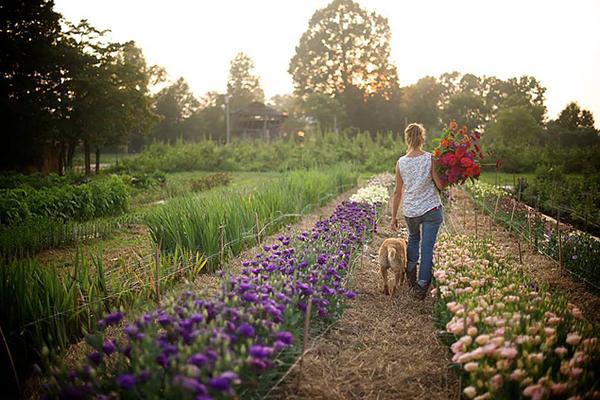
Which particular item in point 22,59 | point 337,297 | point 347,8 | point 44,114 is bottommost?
point 337,297

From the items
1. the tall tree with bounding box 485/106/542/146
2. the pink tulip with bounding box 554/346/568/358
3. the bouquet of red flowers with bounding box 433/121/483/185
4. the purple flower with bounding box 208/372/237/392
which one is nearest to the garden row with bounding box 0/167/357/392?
the purple flower with bounding box 208/372/237/392

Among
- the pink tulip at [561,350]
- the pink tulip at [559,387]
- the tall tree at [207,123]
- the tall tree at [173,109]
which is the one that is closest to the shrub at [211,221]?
the pink tulip at [561,350]

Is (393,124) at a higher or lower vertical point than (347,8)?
lower

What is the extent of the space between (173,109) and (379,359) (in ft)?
131

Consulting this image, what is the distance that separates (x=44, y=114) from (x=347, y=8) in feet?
107

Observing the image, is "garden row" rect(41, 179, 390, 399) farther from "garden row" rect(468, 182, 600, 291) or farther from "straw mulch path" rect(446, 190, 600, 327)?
"garden row" rect(468, 182, 600, 291)

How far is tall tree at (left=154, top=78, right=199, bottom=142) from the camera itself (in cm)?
3844

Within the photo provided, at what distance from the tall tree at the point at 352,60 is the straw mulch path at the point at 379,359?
35.1 metres

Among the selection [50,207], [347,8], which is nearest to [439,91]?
[347,8]

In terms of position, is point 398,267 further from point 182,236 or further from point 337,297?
point 182,236

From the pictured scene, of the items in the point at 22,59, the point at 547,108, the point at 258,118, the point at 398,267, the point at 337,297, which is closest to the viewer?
the point at 337,297

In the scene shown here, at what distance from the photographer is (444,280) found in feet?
11.1

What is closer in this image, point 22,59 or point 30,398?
point 30,398

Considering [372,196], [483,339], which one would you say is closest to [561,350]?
[483,339]
